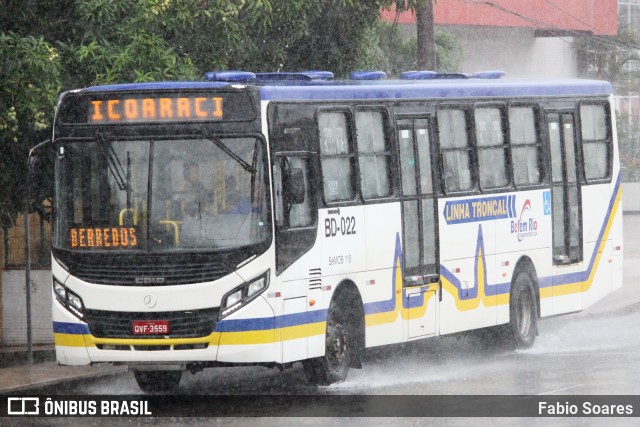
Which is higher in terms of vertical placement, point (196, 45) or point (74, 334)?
point (196, 45)

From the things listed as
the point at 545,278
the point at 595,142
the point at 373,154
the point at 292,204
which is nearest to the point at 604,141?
the point at 595,142

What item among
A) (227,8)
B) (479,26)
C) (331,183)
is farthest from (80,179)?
(479,26)

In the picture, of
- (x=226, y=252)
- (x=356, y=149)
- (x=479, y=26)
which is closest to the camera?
(x=226, y=252)

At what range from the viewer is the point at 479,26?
1825 inches

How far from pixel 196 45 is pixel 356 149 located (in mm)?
3325

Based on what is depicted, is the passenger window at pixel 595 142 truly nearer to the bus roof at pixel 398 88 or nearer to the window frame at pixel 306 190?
the bus roof at pixel 398 88

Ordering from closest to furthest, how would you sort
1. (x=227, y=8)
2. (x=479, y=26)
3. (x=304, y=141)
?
(x=304, y=141)
(x=227, y=8)
(x=479, y=26)

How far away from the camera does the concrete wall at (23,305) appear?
2145 cm

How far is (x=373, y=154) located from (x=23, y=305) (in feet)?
24.0

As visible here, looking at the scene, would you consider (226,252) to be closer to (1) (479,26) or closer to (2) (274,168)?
(2) (274,168)

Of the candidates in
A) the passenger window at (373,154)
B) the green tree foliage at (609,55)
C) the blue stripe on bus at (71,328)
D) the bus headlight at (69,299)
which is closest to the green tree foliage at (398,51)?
the passenger window at (373,154)

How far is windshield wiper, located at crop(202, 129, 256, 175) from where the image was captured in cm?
1399

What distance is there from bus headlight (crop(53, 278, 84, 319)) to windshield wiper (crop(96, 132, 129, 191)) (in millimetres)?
1128

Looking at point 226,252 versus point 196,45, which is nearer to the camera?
point 226,252
